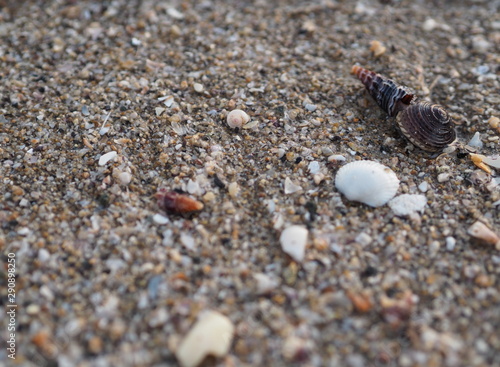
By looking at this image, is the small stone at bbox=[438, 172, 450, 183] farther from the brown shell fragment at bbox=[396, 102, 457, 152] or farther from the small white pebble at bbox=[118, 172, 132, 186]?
the small white pebble at bbox=[118, 172, 132, 186]

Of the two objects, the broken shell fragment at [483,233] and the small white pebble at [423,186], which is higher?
the broken shell fragment at [483,233]

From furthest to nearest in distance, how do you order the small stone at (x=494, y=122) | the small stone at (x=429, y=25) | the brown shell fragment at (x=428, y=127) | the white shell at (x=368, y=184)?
the small stone at (x=429, y=25)
the small stone at (x=494, y=122)
the brown shell fragment at (x=428, y=127)
the white shell at (x=368, y=184)

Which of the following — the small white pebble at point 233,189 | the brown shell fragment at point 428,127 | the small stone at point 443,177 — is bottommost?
the small white pebble at point 233,189

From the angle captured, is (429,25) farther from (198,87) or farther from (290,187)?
(290,187)

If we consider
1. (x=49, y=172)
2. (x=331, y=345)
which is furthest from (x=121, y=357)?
(x=49, y=172)

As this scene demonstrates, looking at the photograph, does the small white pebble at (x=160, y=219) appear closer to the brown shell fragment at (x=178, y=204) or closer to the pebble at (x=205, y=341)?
the brown shell fragment at (x=178, y=204)

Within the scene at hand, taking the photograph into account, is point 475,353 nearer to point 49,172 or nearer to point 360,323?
point 360,323

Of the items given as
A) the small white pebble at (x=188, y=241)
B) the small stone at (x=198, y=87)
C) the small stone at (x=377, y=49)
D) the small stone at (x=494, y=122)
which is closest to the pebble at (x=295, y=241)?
the small white pebble at (x=188, y=241)
